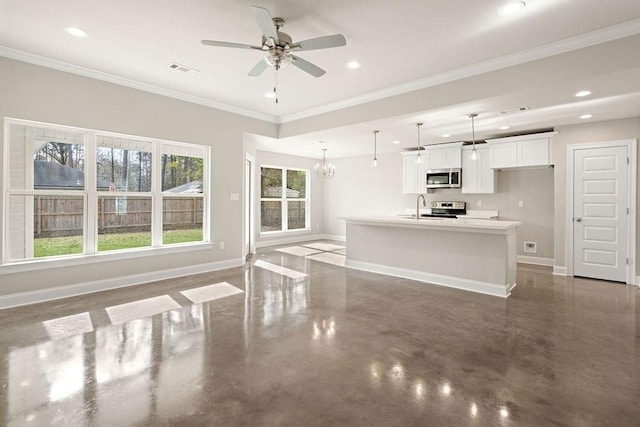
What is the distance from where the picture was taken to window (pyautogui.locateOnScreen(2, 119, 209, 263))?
3.76 meters

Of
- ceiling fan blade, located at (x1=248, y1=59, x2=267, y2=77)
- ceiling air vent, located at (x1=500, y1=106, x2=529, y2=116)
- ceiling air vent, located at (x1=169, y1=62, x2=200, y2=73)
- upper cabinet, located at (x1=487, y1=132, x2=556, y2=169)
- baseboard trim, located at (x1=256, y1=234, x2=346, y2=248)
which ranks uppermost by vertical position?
ceiling air vent, located at (x1=169, y1=62, x2=200, y2=73)

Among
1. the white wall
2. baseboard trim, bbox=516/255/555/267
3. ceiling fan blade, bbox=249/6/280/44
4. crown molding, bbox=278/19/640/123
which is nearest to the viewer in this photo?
ceiling fan blade, bbox=249/6/280/44

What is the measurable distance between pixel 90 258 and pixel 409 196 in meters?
6.78

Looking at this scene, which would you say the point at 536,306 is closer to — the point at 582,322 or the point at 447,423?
the point at 582,322

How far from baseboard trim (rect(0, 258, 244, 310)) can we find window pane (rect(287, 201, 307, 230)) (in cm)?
361

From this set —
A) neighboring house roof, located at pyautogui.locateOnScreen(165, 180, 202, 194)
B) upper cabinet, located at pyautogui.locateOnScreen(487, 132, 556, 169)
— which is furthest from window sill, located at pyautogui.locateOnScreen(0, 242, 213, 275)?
upper cabinet, located at pyautogui.locateOnScreen(487, 132, 556, 169)

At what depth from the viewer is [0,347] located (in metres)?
2.65

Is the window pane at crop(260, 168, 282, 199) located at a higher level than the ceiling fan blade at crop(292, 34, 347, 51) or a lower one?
lower

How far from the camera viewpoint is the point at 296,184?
30.4 feet

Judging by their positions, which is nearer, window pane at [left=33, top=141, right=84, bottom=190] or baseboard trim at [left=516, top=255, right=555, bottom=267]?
window pane at [left=33, top=141, right=84, bottom=190]

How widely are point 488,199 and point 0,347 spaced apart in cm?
789

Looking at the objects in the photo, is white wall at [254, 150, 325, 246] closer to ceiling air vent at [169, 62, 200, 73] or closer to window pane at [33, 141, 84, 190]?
ceiling air vent at [169, 62, 200, 73]

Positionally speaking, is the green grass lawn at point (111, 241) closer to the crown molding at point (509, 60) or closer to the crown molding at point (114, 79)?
the crown molding at point (114, 79)

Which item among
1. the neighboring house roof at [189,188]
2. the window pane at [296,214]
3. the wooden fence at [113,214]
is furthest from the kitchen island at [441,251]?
the window pane at [296,214]
